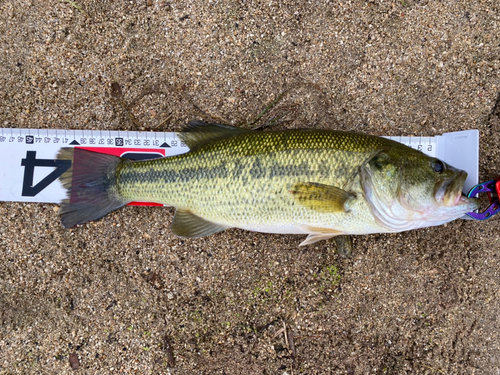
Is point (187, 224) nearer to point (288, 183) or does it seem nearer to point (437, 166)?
point (288, 183)

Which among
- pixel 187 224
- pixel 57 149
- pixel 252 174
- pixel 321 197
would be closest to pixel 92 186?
pixel 57 149

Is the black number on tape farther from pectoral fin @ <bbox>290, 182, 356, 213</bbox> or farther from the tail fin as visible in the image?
pectoral fin @ <bbox>290, 182, 356, 213</bbox>

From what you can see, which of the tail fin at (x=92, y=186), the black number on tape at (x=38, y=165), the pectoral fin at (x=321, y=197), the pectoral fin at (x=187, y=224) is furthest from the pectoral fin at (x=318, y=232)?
the black number on tape at (x=38, y=165)

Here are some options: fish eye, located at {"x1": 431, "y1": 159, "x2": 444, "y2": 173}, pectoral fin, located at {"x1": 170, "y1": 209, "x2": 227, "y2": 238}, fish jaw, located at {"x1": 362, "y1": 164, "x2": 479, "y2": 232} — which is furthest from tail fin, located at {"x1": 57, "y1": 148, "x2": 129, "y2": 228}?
fish eye, located at {"x1": 431, "y1": 159, "x2": 444, "y2": 173}

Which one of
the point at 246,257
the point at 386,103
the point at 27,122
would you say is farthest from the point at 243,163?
the point at 27,122

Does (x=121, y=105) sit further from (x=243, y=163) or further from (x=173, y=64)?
(x=243, y=163)

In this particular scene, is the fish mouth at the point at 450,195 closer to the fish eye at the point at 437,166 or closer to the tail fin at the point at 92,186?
the fish eye at the point at 437,166
